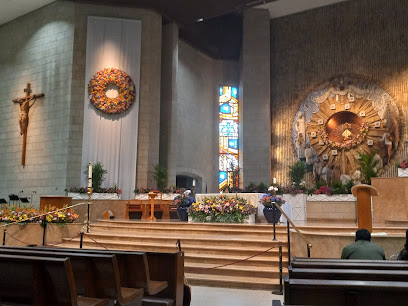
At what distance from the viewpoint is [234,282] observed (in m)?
6.70

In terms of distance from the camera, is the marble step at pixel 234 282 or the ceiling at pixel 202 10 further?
the ceiling at pixel 202 10

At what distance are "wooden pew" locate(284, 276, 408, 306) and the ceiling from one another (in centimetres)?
1673

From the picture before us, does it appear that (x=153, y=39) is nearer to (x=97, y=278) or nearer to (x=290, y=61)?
(x=290, y=61)

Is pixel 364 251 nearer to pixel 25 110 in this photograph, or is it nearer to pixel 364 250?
pixel 364 250

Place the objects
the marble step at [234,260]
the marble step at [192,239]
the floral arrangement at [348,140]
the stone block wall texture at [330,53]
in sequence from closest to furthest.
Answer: the marble step at [234,260] → the marble step at [192,239] → the stone block wall texture at [330,53] → the floral arrangement at [348,140]

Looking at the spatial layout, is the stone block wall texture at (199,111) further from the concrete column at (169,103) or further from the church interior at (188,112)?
the concrete column at (169,103)

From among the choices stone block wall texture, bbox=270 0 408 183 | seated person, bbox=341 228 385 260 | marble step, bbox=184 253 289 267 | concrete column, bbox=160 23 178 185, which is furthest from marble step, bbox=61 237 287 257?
stone block wall texture, bbox=270 0 408 183

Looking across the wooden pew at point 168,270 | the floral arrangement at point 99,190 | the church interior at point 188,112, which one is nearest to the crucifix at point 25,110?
the church interior at point 188,112

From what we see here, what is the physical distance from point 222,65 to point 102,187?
11180mm

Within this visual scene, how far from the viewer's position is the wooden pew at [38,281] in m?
2.66

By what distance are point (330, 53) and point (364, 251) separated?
1545 centimetres

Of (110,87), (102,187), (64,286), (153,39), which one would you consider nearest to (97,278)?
(64,286)

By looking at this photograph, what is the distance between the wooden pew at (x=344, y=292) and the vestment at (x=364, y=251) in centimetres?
234

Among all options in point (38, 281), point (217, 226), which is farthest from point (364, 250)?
point (217, 226)
